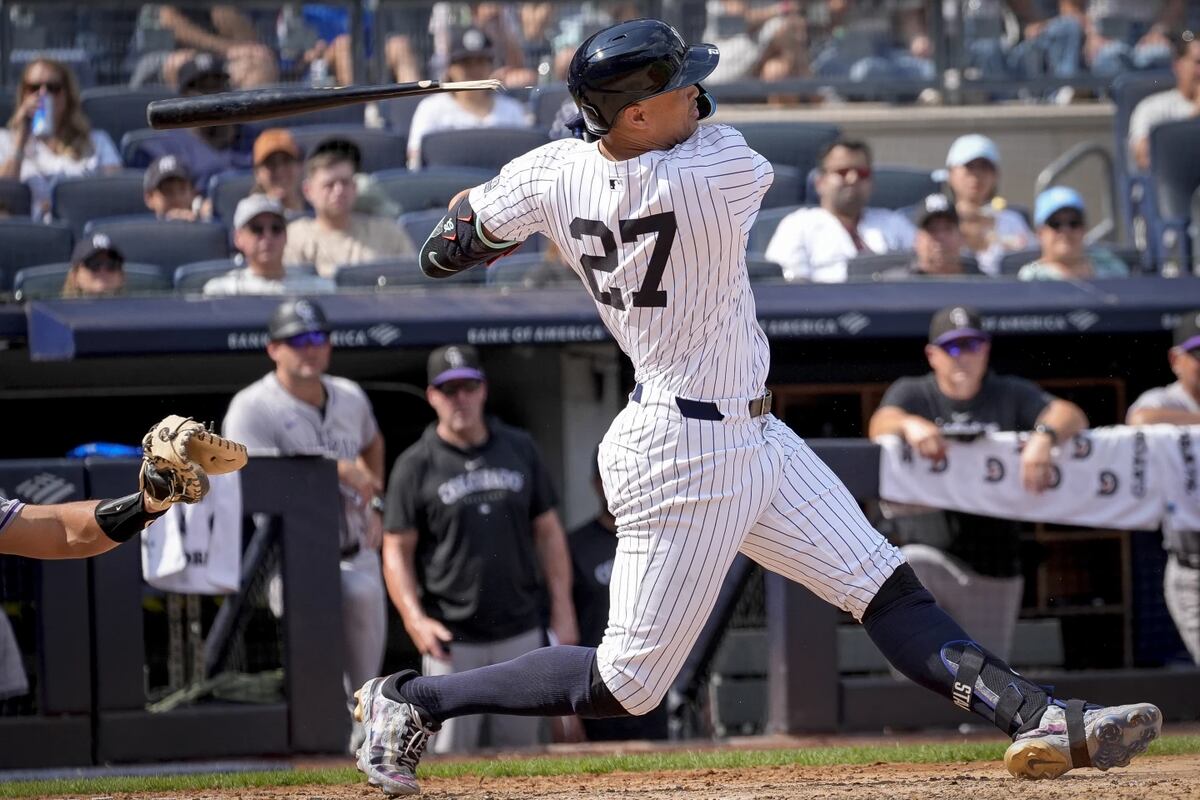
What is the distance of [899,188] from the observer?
27.0 ft

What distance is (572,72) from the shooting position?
3.28m

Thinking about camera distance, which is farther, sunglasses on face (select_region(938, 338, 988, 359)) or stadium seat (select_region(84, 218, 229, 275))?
stadium seat (select_region(84, 218, 229, 275))

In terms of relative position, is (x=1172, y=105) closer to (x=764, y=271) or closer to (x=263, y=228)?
(x=764, y=271)

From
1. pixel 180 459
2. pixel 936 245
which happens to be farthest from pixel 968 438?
pixel 180 459

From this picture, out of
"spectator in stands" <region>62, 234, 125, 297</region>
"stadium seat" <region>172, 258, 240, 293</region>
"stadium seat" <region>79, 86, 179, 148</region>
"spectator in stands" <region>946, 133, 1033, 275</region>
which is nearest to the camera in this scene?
"spectator in stands" <region>62, 234, 125, 297</region>

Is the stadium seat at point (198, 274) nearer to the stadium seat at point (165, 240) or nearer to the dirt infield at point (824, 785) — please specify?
the stadium seat at point (165, 240)

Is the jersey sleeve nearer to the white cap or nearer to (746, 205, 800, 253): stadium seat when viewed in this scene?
the white cap

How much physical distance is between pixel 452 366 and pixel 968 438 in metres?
1.87

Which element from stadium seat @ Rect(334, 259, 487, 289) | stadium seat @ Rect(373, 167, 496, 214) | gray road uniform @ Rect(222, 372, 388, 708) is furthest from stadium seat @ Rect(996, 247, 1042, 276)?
gray road uniform @ Rect(222, 372, 388, 708)

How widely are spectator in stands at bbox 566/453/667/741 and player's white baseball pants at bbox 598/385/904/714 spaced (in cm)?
265

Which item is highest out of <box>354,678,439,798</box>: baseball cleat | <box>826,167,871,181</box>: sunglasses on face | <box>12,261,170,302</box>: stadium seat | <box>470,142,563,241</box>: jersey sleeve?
<box>826,167,871,181</box>: sunglasses on face

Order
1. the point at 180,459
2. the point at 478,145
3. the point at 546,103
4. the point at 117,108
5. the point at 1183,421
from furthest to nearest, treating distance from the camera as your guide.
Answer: the point at 546,103, the point at 117,108, the point at 478,145, the point at 1183,421, the point at 180,459

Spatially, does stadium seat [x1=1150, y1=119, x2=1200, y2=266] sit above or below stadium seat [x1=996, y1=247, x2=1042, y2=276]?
above

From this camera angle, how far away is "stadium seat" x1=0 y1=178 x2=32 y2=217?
766cm
